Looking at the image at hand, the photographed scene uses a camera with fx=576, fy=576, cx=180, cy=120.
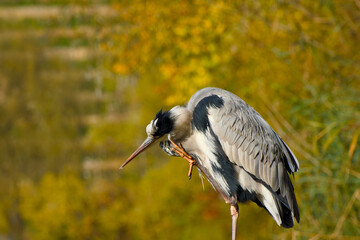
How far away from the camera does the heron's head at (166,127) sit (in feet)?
6.98

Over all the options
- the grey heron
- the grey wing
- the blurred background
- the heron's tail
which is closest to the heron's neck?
the grey heron

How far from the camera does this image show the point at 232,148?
247 cm

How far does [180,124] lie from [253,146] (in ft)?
Answer: 1.77

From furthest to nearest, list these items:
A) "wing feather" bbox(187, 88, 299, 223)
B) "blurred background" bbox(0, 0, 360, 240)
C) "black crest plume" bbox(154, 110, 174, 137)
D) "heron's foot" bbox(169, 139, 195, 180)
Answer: "blurred background" bbox(0, 0, 360, 240)
"wing feather" bbox(187, 88, 299, 223)
"black crest plume" bbox(154, 110, 174, 137)
"heron's foot" bbox(169, 139, 195, 180)

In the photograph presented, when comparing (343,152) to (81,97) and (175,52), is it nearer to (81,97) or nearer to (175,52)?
(175,52)

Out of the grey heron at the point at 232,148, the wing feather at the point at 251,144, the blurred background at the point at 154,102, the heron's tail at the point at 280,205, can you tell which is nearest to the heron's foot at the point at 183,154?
the grey heron at the point at 232,148

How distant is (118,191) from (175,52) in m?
12.3

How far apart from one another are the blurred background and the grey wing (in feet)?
4.87

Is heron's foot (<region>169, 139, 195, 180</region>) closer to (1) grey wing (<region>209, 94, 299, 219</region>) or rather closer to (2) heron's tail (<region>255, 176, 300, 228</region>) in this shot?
(1) grey wing (<region>209, 94, 299, 219</region>)

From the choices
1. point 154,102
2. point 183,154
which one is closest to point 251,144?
point 183,154

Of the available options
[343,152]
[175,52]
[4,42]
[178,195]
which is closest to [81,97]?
[4,42]

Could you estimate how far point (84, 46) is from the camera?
21.0 metres

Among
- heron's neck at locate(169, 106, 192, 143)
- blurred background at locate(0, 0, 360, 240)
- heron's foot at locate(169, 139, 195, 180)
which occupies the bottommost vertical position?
blurred background at locate(0, 0, 360, 240)

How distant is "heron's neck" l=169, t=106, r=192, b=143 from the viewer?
218 cm
